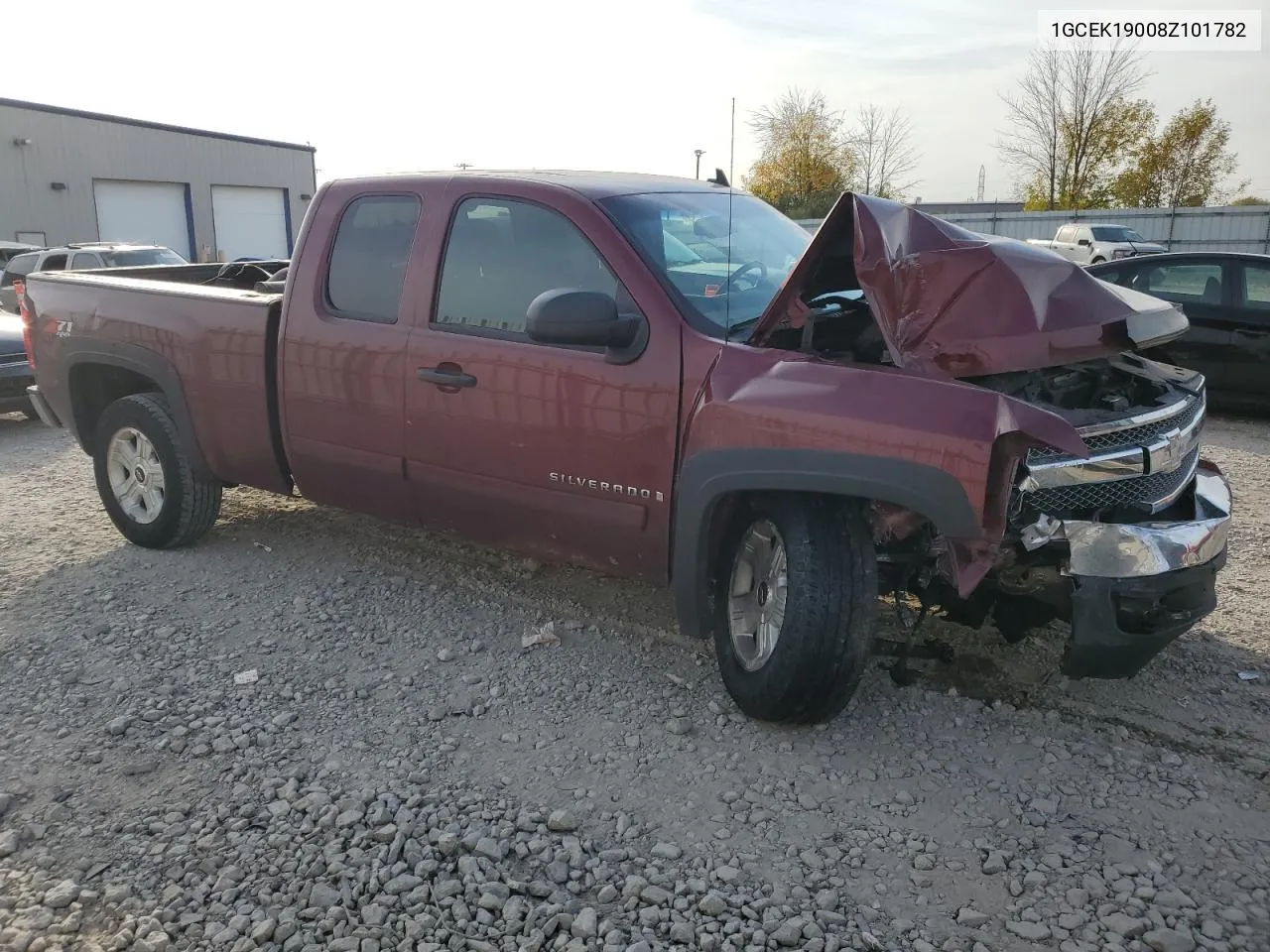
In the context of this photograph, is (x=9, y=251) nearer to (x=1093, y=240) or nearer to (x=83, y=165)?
(x=83, y=165)

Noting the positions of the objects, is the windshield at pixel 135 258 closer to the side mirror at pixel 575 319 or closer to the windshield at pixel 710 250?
the windshield at pixel 710 250

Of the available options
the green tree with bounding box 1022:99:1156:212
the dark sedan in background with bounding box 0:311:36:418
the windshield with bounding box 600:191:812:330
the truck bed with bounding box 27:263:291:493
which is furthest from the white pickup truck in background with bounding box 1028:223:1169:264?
the truck bed with bounding box 27:263:291:493

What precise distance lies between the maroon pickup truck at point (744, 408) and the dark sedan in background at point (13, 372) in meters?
5.08

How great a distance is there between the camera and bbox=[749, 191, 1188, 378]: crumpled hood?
3191 mm

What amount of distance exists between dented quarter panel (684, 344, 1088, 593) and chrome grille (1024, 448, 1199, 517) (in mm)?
278

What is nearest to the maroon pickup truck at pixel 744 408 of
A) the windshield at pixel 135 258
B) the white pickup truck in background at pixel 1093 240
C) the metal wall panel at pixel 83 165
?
the windshield at pixel 135 258

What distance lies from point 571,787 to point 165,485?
316 cm

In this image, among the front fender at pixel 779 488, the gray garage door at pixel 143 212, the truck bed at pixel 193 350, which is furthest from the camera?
the gray garage door at pixel 143 212

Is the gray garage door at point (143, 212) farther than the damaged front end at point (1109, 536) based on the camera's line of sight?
Yes

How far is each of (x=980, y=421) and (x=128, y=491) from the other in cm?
460

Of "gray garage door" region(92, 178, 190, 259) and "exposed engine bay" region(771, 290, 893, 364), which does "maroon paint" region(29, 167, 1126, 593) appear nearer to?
"exposed engine bay" region(771, 290, 893, 364)

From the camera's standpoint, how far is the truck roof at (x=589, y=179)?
4145mm

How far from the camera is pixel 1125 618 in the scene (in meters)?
3.20

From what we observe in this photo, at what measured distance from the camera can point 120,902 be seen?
283cm
